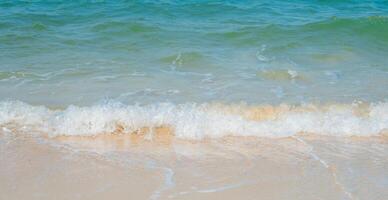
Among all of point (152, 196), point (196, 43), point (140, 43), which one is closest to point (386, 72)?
point (196, 43)

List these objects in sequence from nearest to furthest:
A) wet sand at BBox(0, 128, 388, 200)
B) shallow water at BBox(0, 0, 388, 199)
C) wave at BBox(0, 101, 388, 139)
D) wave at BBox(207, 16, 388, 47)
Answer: wet sand at BBox(0, 128, 388, 200)
shallow water at BBox(0, 0, 388, 199)
wave at BBox(0, 101, 388, 139)
wave at BBox(207, 16, 388, 47)

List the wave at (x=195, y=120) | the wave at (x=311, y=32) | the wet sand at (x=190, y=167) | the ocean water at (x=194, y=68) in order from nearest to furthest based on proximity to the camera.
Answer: the wet sand at (x=190, y=167), the wave at (x=195, y=120), the ocean water at (x=194, y=68), the wave at (x=311, y=32)

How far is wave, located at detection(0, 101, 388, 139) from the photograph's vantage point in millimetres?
5637

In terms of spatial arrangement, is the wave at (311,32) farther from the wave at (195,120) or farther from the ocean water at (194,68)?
the wave at (195,120)

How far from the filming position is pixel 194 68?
25.9 ft


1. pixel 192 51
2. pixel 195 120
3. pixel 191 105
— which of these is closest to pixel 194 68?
pixel 192 51

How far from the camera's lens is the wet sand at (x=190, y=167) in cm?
424

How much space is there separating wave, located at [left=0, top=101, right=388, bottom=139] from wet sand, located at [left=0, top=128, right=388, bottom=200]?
0.16 m

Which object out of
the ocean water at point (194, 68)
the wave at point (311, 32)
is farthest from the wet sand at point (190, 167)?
the wave at point (311, 32)

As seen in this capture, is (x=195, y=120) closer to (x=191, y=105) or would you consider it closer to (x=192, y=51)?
(x=191, y=105)

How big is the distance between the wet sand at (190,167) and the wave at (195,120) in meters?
0.16

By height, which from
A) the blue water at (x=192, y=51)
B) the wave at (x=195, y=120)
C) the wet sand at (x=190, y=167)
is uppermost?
the wet sand at (x=190, y=167)

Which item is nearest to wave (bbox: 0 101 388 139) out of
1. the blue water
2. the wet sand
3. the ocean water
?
the ocean water

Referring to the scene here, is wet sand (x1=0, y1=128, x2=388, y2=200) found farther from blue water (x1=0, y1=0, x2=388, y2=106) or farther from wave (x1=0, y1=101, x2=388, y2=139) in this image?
blue water (x1=0, y1=0, x2=388, y2=106)
